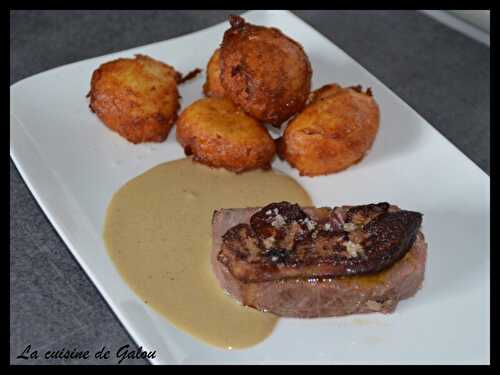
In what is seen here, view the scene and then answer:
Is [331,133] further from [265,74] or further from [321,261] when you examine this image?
[321,261]

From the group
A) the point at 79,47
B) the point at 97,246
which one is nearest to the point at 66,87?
the point at 79,47

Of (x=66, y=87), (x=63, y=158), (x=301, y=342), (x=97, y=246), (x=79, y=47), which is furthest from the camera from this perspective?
(x=79, y=47)

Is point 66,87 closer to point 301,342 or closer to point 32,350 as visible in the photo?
point 32,350

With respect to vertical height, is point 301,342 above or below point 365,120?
below

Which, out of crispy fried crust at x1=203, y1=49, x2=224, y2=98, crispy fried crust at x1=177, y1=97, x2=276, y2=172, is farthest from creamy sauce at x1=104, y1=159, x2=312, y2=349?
crispy fried crust at x1=203, y1=49, x2=224, y2=98

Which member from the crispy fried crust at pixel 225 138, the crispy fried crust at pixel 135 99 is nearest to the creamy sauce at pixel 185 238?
the crispy fried crust at pixel 225 138

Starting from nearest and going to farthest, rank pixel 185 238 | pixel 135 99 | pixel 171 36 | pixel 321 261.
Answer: pixel 321 261 → pixel 185 238 → pixel 135 99 → pixel 171 36

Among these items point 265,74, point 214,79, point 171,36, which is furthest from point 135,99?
point 171,36

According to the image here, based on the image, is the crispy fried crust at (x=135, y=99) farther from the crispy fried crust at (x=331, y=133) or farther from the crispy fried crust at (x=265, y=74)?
the crispy fried crust at (x=331, y=133)
